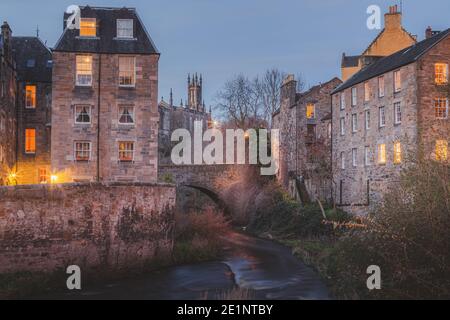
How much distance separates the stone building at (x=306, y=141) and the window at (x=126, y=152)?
15586 mm

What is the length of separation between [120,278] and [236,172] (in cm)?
2164

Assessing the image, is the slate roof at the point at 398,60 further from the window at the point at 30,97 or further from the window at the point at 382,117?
the window at the point at 30,97

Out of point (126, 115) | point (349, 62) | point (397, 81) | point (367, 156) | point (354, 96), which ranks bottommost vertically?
point (367, 156)

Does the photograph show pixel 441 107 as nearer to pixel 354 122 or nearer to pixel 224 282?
pixel 354 122

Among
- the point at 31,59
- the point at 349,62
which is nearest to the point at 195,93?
the point at 349,62

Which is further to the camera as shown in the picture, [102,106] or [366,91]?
[366,91]

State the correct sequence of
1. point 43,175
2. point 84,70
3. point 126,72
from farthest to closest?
point 43,175 → point 126,72 → point 84,70

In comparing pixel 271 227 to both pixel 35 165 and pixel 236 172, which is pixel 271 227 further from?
pixel 35 165

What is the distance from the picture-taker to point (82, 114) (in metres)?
35.3

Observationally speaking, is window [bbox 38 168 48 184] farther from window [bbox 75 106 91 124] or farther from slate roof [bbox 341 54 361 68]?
slate roof [bbox 341 54 361 68]

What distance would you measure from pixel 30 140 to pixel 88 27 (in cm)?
952

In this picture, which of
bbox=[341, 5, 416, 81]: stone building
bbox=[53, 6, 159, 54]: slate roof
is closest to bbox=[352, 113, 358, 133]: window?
bbox=[341, 5, 416, 81]: stone building

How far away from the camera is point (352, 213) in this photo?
38.8 m
